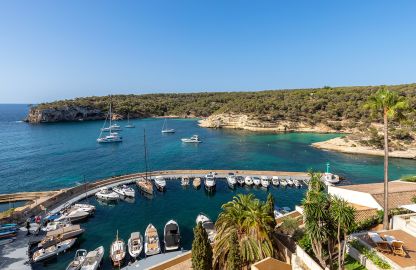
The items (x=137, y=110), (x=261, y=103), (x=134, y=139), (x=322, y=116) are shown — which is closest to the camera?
(x=134, y=139)

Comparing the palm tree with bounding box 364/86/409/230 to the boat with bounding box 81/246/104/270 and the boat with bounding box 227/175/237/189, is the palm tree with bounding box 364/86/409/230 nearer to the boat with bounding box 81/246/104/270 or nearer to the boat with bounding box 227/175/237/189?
the boat with bounding box 81/246/104/270

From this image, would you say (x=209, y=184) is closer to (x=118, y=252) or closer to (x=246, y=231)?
(x=118, y=252)

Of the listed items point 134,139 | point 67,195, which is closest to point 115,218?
point 67,195

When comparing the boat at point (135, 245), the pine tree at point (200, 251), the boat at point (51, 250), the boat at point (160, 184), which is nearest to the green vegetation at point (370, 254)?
the pine tree at point (200, 251)

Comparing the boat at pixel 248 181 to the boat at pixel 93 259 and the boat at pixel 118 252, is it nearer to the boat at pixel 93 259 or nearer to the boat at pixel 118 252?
the boat at pixel 118 252

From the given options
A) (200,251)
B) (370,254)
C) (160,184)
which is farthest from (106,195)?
(370,254)

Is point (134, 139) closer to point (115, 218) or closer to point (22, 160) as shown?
point (22, 160)

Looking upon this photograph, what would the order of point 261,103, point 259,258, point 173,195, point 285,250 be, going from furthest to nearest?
point 261,103, point 173,195, point 285,250, point 259,258
